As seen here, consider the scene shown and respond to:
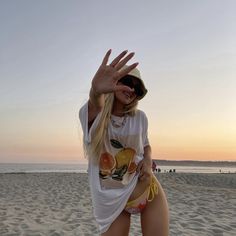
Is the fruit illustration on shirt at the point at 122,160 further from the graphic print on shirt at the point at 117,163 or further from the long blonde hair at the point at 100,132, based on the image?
the long blonde hair at the point at 100,132

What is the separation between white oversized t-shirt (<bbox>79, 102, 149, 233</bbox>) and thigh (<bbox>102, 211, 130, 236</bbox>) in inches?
1.2

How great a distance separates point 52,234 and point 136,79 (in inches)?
178

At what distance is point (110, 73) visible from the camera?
230 centimetres

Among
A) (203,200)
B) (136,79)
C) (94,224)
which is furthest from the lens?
(203,200)

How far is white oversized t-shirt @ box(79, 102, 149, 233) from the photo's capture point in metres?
2.73

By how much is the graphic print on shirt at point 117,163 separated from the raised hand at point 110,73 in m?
0.56

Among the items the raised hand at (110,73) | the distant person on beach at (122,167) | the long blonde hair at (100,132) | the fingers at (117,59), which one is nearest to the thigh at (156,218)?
the distant person on beach at (122,167)

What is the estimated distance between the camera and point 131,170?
2.79m

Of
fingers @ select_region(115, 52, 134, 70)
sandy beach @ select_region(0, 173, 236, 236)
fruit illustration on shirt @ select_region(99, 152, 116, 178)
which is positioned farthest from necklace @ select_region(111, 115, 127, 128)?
sandy beach @ select_region(0, 173, 236, 236)

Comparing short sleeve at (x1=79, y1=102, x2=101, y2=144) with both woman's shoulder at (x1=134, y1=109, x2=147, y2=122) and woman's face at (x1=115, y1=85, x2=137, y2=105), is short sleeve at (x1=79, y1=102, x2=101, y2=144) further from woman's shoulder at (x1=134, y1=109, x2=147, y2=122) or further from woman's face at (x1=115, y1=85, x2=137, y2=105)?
woman's shoulder at (x1=134, y1=109, x2=147, y2=122)

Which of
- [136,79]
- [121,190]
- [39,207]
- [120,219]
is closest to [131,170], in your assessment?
[121,190]

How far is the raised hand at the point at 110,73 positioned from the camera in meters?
2.30

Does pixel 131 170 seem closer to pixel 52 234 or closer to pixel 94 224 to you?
pixel 52 234

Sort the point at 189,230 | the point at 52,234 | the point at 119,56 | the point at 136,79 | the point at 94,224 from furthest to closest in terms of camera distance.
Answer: the point at 94,224
the point at 189,230
the point at 52,234
the point at 136,79
the point at 119,56
